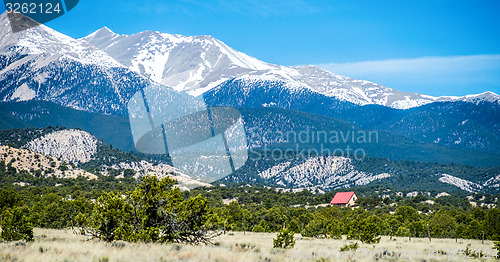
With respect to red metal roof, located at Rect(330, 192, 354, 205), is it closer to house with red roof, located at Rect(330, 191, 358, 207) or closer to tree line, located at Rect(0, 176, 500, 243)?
house with red roof, located at Rect(330, 191, 358, 207)

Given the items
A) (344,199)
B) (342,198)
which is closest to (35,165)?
(342,198)

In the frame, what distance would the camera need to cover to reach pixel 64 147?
631 feet

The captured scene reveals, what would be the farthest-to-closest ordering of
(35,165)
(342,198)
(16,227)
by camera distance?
(35,165), (342,198), (16,227)

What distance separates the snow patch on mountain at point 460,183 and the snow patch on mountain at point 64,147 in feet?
538

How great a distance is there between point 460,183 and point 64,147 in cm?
18147

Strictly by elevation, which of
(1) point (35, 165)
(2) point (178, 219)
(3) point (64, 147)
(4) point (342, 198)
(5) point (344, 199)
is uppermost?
(3) point (64, 147)

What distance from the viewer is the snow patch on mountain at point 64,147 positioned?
18600 cm

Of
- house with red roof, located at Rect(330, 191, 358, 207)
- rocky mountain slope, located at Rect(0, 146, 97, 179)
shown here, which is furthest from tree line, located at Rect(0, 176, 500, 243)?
rocky mountain slope, located at Rect(0, 146, 97, 179)

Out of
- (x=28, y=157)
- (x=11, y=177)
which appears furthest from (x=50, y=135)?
(x=11, y=177)

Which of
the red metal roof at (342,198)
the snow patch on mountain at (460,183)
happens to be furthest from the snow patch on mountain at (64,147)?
the snow patch on mountain at (460,183)

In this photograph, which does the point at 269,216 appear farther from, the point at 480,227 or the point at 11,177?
the point at 11,177

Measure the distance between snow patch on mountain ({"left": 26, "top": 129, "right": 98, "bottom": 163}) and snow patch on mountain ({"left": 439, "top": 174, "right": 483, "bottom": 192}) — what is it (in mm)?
163855

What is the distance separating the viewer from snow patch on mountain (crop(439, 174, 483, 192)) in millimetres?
186250

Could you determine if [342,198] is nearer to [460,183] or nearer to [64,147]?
[460,183]
